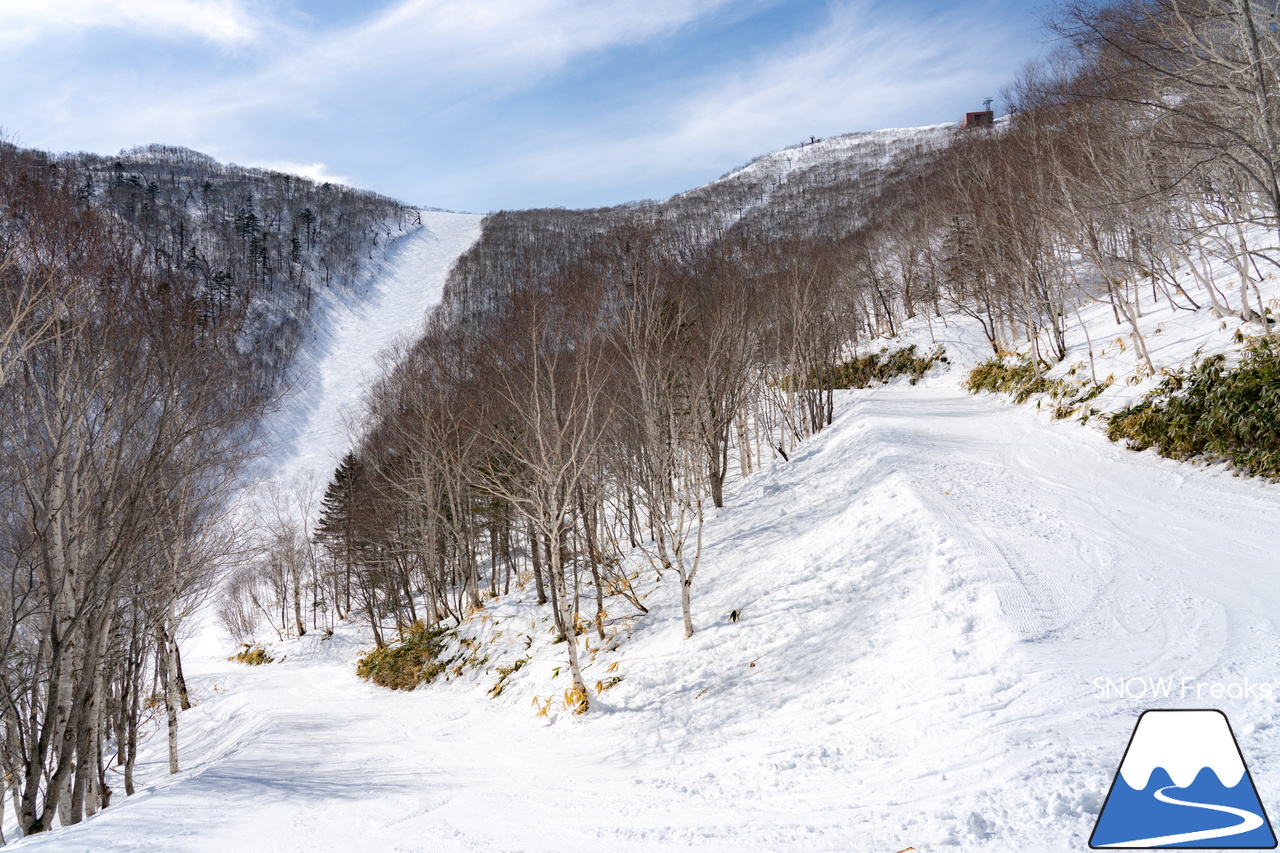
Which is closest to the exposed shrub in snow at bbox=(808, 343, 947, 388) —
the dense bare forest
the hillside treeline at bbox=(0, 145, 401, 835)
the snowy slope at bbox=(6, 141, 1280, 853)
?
the dense bare forest

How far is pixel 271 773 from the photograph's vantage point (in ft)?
26.4

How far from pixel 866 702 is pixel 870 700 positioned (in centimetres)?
4

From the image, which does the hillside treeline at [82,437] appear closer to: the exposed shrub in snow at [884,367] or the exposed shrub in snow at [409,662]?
the exposed shrub in snow at [409,662]

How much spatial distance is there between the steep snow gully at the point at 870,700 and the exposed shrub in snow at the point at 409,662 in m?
3.74

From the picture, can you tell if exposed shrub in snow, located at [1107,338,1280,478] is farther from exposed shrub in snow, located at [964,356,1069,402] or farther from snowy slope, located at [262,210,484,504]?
snowy slope, located at [262,210,484,504]

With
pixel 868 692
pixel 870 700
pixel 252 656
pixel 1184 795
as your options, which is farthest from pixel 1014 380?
pixel 252 656

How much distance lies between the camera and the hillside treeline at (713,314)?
7.62 metres

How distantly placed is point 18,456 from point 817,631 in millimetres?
10292

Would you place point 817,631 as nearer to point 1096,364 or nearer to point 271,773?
point 271,773

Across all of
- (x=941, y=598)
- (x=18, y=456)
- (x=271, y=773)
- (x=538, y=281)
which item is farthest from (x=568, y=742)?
(x=18, y=456)

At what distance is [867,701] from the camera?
540 centimetres

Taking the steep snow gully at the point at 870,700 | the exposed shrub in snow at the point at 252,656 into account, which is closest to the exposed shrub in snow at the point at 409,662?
the steep snow gully at the point at 870,700

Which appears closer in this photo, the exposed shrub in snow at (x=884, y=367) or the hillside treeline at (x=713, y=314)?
the hillside treeline at (x=713, y=314)

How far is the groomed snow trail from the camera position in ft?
12.7
